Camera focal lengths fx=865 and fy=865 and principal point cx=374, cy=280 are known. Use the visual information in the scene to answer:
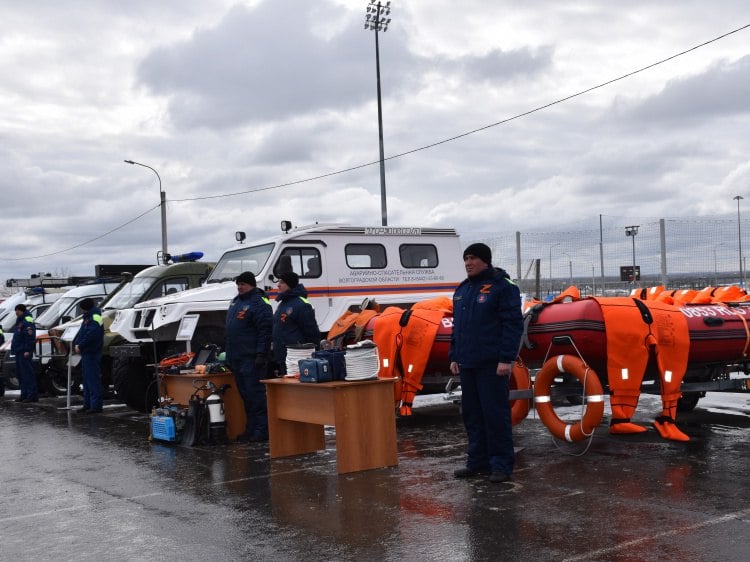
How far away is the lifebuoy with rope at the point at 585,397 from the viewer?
7.98 m

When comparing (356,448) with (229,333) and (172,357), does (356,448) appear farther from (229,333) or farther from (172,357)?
(172,357)

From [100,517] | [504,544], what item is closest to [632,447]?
[504,544]

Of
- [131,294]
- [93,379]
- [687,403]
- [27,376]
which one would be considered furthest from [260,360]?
[27,376]

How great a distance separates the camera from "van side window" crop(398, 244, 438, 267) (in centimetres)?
1525

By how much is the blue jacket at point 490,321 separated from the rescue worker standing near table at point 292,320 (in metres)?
2.83

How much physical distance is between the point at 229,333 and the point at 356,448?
2878 mm

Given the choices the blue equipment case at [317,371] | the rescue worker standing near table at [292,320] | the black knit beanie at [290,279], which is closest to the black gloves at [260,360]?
the rescue worker standing near table at [292,320]

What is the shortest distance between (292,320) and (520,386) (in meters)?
2.70

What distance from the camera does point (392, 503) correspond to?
660 cm

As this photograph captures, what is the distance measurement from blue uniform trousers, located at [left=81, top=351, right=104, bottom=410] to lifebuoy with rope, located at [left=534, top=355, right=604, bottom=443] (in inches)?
306

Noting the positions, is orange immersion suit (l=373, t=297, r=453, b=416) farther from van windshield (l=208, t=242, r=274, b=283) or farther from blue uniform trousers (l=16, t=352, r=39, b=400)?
blue uniform trousers (l=16, t=352, r=39, b=400)

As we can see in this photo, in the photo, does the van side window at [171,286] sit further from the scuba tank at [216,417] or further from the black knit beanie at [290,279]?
the black knit beanie at [290,279]

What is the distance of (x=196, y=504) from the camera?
6.84 m

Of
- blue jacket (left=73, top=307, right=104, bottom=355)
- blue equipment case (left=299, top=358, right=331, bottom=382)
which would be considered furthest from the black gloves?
blue jacket (left=73, top=307, right=104, bottom=355)
